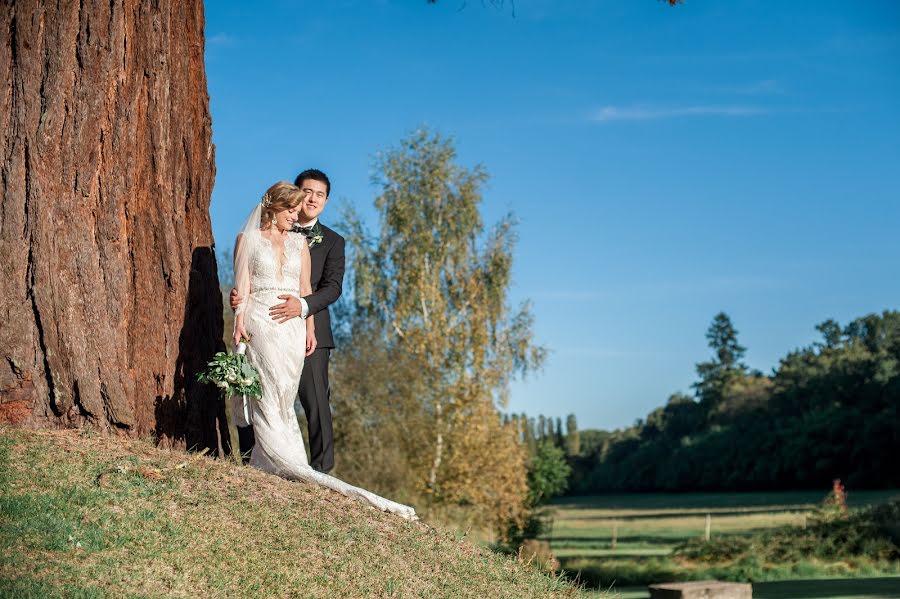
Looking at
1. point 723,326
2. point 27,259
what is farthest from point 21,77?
point 723,326

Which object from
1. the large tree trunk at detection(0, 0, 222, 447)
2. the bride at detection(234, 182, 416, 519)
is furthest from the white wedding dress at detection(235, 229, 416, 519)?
the large tree trunk at detection(0, 0, 222, 447)

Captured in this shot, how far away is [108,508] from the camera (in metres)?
7.19

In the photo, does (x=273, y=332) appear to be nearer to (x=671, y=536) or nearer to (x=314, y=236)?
(x=314, y=236)

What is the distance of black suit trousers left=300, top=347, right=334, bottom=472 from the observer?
918cm

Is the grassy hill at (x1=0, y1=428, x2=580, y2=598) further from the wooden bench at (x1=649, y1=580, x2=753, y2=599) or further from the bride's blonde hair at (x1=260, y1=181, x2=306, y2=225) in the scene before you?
the wooden bench at (x1=649, y1=580, x2=753, y2=599)

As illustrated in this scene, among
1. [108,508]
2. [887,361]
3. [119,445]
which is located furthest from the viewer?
[887,361]

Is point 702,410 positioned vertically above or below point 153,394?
below

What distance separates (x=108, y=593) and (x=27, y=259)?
10.5 feet

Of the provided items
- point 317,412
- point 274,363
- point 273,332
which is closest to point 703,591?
point 317,412

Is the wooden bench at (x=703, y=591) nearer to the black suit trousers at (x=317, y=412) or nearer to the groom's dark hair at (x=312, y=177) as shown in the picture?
the black suit trousers at (x=317, y=412)

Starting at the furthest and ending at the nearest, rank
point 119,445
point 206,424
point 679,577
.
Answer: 1. point 679,577
2. point 206,424
3. point 119,445

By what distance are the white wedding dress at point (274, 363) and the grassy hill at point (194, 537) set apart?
0.17 meters

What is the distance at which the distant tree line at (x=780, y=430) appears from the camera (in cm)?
5872

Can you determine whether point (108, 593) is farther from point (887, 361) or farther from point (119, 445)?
point (887, 361)
